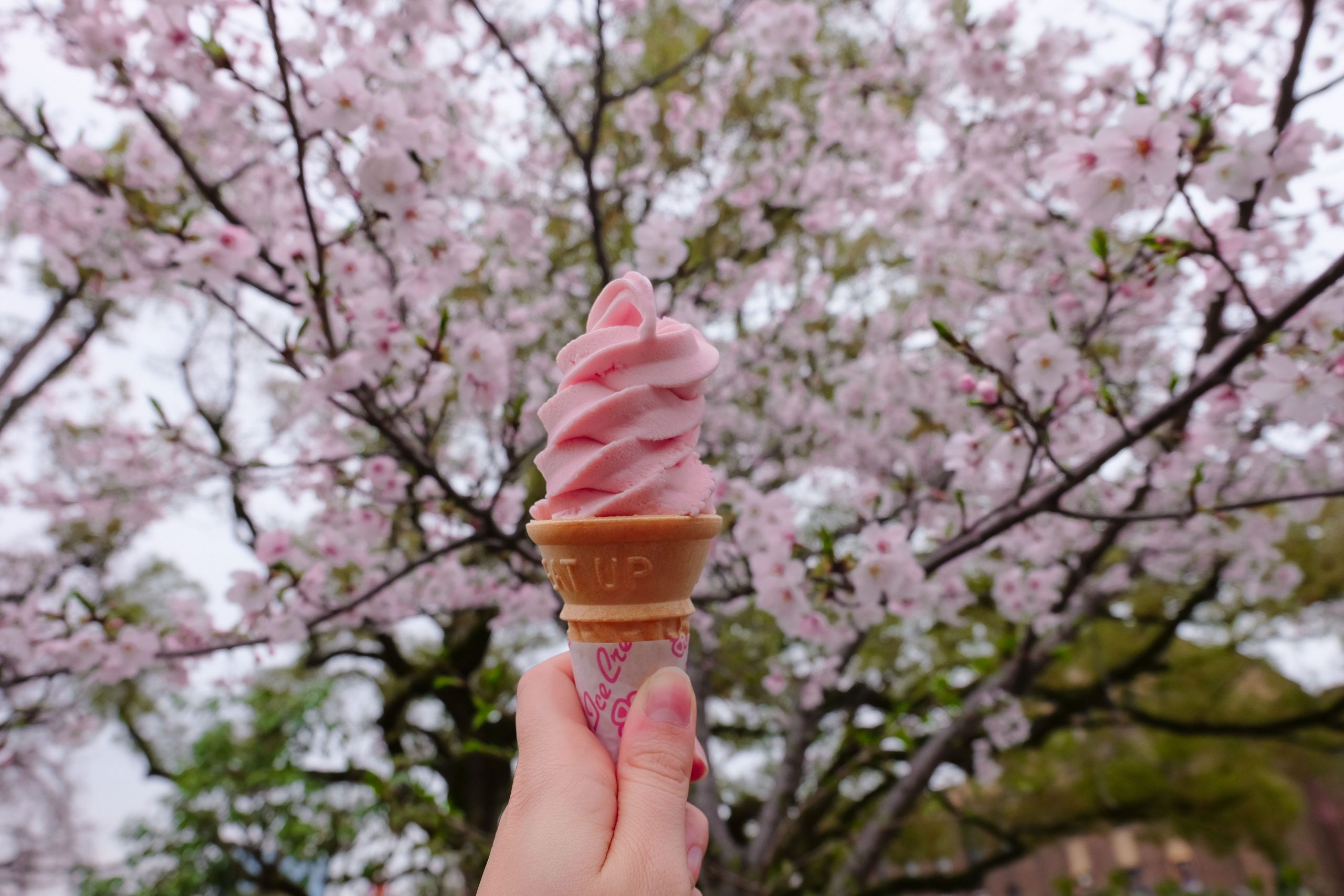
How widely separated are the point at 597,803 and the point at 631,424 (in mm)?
873

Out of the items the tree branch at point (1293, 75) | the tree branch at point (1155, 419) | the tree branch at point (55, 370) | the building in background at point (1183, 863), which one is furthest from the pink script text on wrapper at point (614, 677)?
the building in background at point (1183, 863)

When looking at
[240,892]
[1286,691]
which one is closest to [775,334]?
[240,892]

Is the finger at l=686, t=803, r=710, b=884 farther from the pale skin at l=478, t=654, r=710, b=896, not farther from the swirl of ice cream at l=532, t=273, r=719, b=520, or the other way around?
the swirl of ice cream at l=532, t=273, r=719, b=520

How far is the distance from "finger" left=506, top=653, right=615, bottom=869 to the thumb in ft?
0.14

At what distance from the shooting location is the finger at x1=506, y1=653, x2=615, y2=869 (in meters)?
1.37

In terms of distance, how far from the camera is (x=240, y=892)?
7102 mm

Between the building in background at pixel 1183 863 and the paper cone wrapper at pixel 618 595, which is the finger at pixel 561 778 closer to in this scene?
the paper cone wrapper at pixel 618 595

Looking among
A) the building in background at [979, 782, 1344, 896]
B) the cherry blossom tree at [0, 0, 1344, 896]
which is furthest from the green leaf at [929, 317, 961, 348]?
the building in background at [979, 782, 1344, 896]

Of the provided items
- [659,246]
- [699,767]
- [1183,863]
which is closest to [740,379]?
[659,246]

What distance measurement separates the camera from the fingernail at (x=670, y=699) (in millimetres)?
1593

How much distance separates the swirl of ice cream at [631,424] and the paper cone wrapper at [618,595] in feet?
0.21

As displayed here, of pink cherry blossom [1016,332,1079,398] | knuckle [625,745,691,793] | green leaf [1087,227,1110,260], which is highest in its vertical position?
green leaf [1087,227,1110,260]

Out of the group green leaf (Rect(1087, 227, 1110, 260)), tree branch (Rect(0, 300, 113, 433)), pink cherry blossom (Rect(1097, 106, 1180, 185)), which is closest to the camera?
pink cherry blossom (Rect(1097, 106, 1180, 185))

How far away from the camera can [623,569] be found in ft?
5.53
